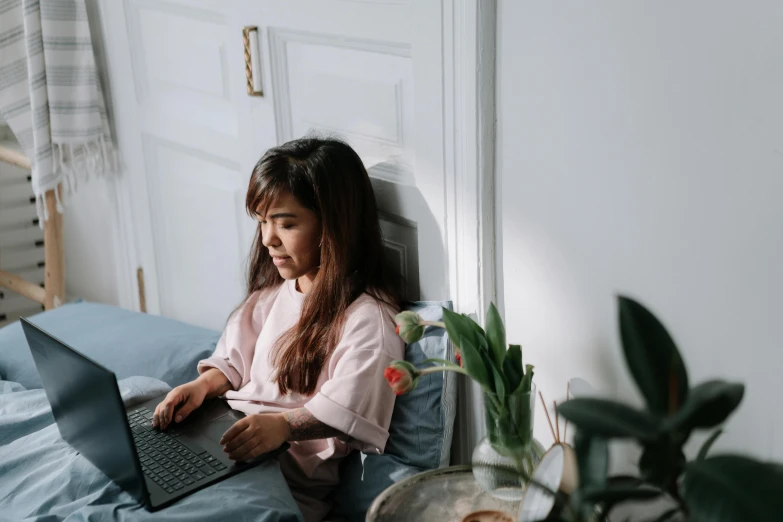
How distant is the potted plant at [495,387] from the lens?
1.22m

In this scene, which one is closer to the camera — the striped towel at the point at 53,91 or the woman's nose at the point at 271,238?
the woman's nose at the point at 271,238

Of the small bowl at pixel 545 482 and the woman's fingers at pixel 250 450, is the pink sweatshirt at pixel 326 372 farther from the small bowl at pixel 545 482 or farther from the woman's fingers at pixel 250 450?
the small bowl at pixel 545 482

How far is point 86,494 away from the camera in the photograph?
1.36m

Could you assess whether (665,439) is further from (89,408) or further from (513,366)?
(89,408)

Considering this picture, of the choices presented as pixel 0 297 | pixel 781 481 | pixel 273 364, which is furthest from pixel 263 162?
pixel 0 297

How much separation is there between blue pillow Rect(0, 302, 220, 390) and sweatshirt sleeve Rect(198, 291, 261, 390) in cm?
19

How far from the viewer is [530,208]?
132cm

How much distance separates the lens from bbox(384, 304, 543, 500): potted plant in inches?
47.9

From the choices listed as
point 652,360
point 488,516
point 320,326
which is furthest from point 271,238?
point 652,360

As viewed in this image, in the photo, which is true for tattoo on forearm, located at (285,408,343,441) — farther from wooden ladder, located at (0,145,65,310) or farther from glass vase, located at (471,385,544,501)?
wooden ladder, located at (0,145,65,310)

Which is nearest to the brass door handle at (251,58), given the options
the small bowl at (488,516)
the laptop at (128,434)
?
the laptop at (128,434)

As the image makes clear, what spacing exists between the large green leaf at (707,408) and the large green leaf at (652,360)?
0.05 feet

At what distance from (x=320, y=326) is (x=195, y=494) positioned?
0.34 metres

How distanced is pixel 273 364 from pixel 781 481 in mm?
1061
